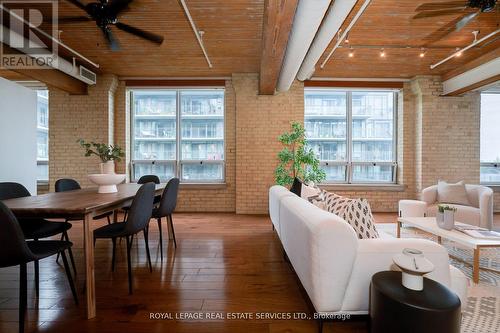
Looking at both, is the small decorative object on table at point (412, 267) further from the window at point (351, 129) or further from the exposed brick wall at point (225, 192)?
the window at point (351, 129)

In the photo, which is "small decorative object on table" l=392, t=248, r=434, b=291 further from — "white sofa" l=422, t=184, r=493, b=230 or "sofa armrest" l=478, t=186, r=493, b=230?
"sofa armrest" l=478, t=186, r=493, b=230

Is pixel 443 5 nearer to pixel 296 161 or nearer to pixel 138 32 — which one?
pixel 296 161

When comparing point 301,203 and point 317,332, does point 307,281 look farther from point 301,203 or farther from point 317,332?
point 301,203

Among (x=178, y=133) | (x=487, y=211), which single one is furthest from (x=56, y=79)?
(x=487, y=211)

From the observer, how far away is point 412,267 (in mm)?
1229

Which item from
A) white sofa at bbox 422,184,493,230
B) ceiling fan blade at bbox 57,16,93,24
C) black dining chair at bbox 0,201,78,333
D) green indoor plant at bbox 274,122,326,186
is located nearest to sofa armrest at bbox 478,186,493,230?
white sofa at bbox 422,184,493,230

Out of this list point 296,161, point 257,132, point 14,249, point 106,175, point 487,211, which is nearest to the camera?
point 14,249

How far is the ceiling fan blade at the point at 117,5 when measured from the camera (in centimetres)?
243

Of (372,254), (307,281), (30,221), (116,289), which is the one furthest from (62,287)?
(372,254)

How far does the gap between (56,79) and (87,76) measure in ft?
1.63

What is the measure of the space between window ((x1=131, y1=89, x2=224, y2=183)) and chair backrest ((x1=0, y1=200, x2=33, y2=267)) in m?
4.05

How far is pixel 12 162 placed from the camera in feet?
12.7

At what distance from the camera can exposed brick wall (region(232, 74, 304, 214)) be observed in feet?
17.0

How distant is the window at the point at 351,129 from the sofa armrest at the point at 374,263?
167 inches
